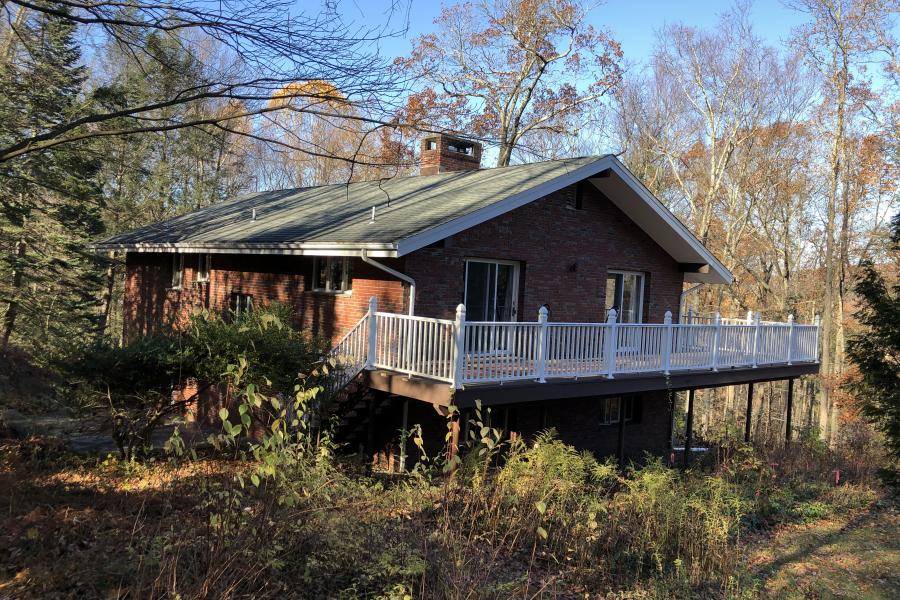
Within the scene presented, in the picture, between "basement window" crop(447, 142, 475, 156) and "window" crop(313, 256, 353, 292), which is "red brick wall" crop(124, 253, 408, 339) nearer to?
"window" crop(313, 256, 353, 292)

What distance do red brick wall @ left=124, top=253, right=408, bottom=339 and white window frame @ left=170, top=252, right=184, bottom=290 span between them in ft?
0.63

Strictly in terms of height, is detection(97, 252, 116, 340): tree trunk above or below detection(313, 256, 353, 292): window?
below

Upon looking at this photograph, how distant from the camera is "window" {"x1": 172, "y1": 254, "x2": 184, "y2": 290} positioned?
17469 mm

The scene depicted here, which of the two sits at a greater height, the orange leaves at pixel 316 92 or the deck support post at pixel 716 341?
the orange leaves at pixel 316 92

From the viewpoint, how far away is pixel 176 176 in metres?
29.5

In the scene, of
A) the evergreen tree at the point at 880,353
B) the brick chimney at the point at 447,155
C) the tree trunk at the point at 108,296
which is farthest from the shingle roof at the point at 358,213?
the tree trunk at the point at 108,296

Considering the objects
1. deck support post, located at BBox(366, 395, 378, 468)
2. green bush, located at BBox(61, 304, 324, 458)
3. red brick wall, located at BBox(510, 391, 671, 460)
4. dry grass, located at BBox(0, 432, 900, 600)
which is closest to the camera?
dry grass, located at BBox(0, 432, 900, 600)

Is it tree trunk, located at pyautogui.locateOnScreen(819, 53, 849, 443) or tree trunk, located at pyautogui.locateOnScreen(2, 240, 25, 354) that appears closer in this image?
tree trunk, located at pyautogui.locateOnScreen(2, 240, 25, 354)

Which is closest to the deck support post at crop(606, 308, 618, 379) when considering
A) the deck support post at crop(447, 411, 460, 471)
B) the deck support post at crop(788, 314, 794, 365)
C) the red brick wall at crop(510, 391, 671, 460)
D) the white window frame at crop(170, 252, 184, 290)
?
the red brick wall at crop(510, 391, 671, 460)

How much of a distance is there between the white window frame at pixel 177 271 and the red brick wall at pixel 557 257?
359 inches

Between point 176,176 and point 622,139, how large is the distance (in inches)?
827

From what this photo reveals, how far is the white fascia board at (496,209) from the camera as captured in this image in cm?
1009

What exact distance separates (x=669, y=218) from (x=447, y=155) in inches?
243

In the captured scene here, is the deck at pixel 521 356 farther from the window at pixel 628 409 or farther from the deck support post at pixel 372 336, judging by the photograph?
the window at pixel 628 409
